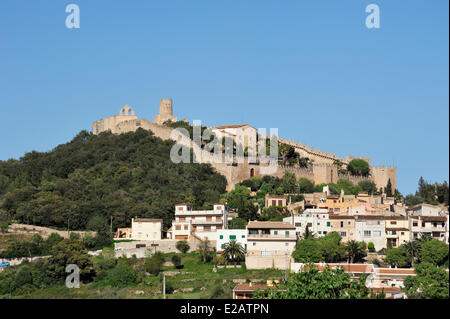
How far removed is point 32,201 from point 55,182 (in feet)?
16.8

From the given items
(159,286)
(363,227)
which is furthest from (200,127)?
(159,286)

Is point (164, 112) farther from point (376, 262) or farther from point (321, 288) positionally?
point (321, 288)

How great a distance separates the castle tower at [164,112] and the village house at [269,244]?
2860 cm

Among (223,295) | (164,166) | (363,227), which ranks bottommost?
(223,295)

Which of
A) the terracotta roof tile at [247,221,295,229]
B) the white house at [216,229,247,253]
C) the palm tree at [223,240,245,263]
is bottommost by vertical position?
the palm tree at [223,240,245,263]

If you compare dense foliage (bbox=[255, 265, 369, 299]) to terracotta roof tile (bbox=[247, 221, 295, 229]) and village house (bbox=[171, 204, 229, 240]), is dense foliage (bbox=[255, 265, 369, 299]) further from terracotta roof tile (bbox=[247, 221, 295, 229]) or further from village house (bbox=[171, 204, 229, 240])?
village house (bbox=[171, 204, 229, 240])

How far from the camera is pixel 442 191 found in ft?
171

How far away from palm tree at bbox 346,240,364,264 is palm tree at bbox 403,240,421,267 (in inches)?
79.8

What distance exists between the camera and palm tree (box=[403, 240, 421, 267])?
36366 millimetres

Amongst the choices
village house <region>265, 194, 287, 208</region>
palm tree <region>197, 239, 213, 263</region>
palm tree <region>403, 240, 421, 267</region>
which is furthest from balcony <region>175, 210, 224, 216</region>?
palm tree <region>403, 240, 421, 267</region>

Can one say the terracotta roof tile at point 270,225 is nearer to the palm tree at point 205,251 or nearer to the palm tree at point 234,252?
the palm tree at point 234,252

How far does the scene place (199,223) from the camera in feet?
143

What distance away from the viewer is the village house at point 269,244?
3722 centimetres
